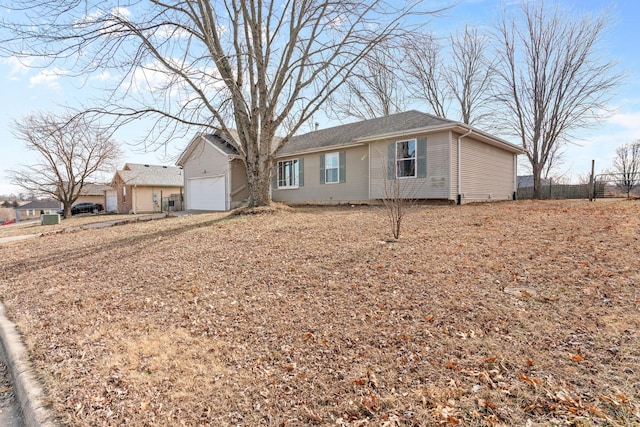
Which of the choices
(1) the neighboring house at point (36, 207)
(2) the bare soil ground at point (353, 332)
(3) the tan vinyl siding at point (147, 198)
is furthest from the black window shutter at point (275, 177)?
(1) the neighboring house at point (36, 207)

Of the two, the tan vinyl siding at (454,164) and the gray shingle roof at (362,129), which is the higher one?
the gray shingle roof at (362,129)

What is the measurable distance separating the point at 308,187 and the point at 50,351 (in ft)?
44.4

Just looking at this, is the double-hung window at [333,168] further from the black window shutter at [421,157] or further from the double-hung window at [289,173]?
the black window shutter at [421,157]

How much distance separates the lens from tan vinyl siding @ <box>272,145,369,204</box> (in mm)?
14145

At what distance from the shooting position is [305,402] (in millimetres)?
2291

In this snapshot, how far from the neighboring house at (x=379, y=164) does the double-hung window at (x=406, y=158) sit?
0.12ft

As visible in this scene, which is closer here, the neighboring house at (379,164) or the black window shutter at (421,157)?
the neighboring house at (379,164)

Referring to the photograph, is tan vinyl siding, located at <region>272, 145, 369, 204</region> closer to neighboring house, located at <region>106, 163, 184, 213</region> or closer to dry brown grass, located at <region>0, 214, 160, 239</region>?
dry brown grass, located at <region>0, 214, 160, 239</region>

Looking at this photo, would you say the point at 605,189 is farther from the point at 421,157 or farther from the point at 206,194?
the point at 206,194

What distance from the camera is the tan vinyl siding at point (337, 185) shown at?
14.1 meters

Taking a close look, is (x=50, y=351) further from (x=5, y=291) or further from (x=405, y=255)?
(x=405, y=255)

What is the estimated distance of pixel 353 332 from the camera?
10.3 feet

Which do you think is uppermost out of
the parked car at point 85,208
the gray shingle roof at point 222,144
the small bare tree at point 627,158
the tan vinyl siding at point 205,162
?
the small bare tree at point 627,158

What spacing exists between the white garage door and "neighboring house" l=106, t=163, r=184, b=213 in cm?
481
